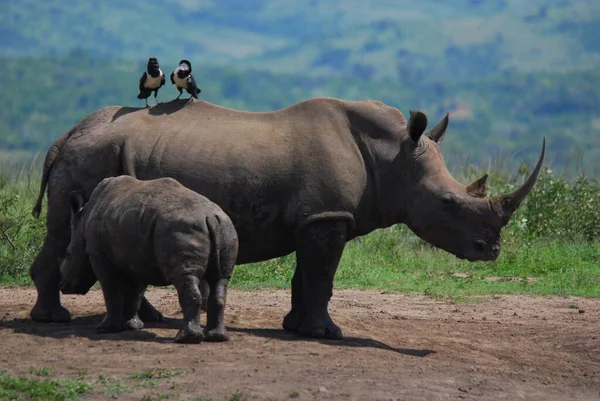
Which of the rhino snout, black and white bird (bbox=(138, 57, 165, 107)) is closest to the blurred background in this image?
black and white bird (bbox=(138, 57, 165, 107))

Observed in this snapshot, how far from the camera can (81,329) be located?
10188 mm

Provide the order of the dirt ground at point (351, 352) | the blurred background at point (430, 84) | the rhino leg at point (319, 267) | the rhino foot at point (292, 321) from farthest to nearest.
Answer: the blurred background at point (430, 84) → the rhino foot at point (292, 321) → the rhino leg at point (319, 267) → the dirt ground at point (351, 352)

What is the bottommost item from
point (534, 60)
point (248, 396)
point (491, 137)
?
point (248, 396)

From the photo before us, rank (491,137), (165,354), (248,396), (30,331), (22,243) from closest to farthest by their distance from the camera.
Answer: (248,396), (165,354), (30,331), (22,243), (491,137)

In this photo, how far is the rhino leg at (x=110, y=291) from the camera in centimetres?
986

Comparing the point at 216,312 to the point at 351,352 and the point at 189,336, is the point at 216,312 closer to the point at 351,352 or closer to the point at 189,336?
the point at 189,336

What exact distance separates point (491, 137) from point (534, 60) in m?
47.5

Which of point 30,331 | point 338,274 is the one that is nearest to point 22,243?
point 338,274

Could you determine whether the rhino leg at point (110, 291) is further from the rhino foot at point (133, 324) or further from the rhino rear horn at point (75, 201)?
the rhino rear horn at point (75, 201)

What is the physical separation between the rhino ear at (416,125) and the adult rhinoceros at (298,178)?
1 cm

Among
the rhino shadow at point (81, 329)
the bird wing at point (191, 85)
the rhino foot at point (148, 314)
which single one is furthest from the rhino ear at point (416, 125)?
the rhino foot at point (148, 314)

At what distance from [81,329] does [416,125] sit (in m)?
3.11

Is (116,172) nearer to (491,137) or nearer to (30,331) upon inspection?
(30,331)

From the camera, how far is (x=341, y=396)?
27.2 ft
